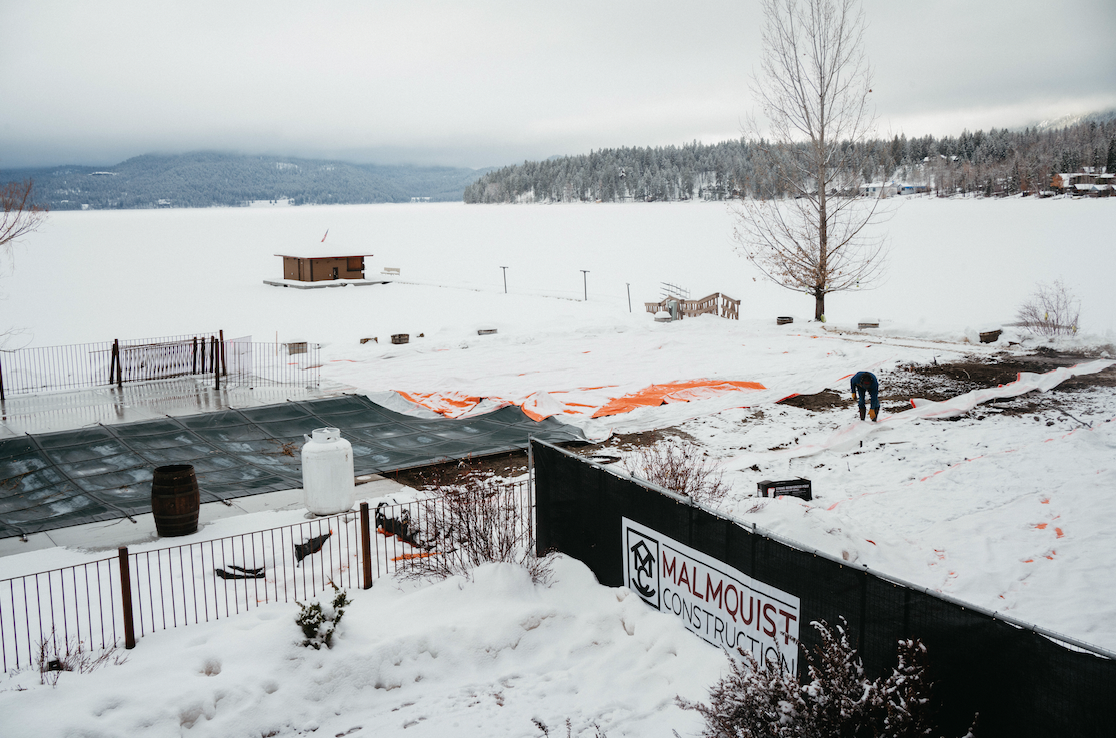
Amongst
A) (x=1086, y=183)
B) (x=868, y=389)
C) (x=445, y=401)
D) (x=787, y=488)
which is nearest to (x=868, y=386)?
(x=868, y=389)

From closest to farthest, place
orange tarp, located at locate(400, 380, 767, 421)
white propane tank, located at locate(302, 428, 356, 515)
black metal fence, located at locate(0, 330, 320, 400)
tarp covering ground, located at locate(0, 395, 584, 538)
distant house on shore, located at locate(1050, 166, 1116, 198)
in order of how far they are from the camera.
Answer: white propane tank, located at locate(302, 428, 356, 515) → tarp covering ground, located at locate(0, 395, 584, 538) → orange tarp, located at locate(400, 380, 767, 421) → black metal fence, located at locate(0, 330, 320, 400) → distant house on shore, located at locate(1050, 166, 1116, 198)

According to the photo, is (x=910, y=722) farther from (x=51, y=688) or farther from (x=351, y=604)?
(x=51, y=688)

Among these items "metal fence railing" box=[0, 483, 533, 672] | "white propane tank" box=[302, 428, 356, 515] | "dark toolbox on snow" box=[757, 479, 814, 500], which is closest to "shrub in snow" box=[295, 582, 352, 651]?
"metal fence railing" box=[0, 483, 533, 672]

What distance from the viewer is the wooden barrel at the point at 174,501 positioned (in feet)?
35.7

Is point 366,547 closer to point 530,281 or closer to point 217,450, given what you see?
point 217,450

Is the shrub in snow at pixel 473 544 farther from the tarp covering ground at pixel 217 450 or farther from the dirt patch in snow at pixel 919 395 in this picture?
the tarp covering ground at pixel 217 450

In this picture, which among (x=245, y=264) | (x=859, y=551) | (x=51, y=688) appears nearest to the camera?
(x=51, y=688)

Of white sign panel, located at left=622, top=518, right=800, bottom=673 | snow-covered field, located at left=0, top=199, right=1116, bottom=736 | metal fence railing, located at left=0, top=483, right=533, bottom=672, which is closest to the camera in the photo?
white sign panel, located at left=622, top=518, right=800, bottom=673

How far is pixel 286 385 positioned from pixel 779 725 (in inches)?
677

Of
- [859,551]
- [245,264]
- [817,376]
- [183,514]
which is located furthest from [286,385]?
[245,264]

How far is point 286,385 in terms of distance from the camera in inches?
800

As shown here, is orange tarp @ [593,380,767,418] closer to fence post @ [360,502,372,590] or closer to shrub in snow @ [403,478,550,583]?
shrub in snow @ [403,478,550,583]

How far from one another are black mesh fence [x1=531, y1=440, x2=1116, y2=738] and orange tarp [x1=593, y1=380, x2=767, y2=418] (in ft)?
28.3

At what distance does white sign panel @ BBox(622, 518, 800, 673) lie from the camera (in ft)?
22.3
